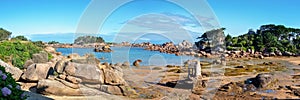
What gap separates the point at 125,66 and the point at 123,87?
10382 mm

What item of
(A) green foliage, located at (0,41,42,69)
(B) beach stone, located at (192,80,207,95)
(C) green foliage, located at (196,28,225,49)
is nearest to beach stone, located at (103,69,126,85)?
(B) beach stone, located at (192,80,207,95)

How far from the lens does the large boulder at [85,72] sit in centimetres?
995

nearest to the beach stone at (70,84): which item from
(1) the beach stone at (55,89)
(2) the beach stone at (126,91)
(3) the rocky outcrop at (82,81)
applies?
(3) the rocky outcrop at (82,81)

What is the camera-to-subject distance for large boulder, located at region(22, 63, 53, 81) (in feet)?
32.9

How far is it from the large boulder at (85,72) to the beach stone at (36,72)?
1.06 meters

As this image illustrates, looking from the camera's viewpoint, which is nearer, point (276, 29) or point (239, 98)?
point (239, 98)

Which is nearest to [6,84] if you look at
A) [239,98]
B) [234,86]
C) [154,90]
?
[154,90]

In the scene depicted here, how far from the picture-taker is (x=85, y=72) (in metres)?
10.0

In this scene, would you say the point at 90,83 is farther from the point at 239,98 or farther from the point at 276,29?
the point at 276,29

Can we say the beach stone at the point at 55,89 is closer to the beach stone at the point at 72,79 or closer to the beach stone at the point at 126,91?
the beach stone at the point at 72,79

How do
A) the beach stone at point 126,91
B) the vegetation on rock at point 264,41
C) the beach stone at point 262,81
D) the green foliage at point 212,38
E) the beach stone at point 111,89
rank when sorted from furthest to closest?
1. the vegetation on rock at point 264,41
2. the green foliage at point 212,38
3. the beach stone at point 262,81
4. the beach stone at point 126,91
5. the beach stone at point 111,89

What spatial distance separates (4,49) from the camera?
13859 mm

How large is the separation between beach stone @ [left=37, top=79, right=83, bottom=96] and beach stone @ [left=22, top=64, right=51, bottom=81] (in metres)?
1.46

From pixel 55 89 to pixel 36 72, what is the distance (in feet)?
6.91
